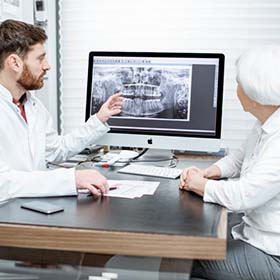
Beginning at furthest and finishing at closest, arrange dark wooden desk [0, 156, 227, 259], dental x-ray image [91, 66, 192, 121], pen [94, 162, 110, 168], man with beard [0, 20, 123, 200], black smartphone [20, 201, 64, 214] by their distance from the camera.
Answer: dental x-ray image [91, 66, 192, 121]
pen [94, 162, 110, 168]
man with beard [0, 20, 123, 200]
black smartphone [20, 201, 64, 214]
dark wooden desk [0, 156, 227, 259]

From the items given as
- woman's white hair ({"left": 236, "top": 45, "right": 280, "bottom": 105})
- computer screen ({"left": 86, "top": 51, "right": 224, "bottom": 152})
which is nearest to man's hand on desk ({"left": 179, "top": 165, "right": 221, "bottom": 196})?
woman's white hair ({"left": 236, "top": 45, "right": 280, "bottom": 105})

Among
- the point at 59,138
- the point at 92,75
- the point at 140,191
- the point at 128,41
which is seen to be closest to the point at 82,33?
the point at 128,41

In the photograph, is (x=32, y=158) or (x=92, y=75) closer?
(x=32, y=158)

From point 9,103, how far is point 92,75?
0.58 metres

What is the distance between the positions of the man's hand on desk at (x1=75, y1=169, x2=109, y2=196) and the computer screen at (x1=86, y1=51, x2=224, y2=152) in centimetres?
74

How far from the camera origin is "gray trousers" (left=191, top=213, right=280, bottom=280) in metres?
1.34

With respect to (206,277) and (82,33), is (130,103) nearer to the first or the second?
(82,33)

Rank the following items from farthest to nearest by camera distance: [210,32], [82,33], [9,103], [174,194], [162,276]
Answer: [82,33] → [210,32] → [9,103] → [174,194] → [162,276]

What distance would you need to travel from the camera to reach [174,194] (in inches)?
60.8

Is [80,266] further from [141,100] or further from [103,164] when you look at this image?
[141,100]

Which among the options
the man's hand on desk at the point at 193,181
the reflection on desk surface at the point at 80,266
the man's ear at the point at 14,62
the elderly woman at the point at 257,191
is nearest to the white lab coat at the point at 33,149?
the man's ear at the point at 14,62

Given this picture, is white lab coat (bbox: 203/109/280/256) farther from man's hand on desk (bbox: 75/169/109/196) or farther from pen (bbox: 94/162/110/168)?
pen (bbox: 94/162/110/168)

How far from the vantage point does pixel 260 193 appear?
4.34 ft

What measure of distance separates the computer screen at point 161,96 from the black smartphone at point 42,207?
3.05 feet
